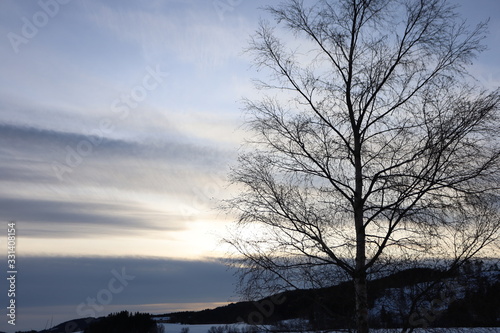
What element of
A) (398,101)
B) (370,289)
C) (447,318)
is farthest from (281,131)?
(447,318)

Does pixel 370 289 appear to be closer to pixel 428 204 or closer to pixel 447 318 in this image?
pixel 447 318

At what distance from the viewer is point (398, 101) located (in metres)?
8.86

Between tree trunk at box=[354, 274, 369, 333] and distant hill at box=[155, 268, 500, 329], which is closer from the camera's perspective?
tree trunk at box=[354, 274, 369, 333]

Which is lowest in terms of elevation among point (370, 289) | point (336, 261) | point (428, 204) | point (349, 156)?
point (370, 289)

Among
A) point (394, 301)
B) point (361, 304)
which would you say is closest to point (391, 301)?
point (394, 301)

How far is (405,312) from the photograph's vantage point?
28.9 feet

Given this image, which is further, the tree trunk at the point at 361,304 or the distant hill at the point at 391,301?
the distant hill at the point at 391,301

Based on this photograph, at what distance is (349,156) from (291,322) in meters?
3.36

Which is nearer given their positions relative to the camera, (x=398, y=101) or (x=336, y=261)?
(x=336, y=261)

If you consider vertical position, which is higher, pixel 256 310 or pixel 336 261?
pixel 336 261

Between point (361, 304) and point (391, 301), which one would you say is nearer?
point (361, 304)

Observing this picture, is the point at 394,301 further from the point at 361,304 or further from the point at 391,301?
the point at 361,304

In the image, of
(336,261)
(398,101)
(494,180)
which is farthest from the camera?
(398,101)

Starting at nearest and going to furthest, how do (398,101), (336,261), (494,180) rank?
(494,180), (336,261), (398,101)
